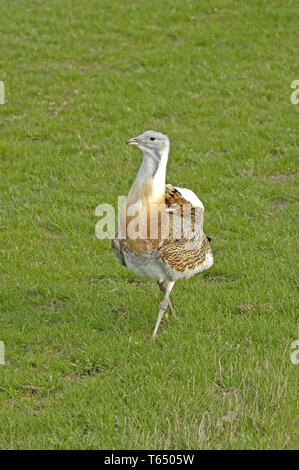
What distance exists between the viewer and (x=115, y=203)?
37.5 ft

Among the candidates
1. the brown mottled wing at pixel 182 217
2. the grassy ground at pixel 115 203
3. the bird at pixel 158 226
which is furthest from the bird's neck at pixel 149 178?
the grassy ground at pixel 115 203

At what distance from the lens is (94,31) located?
17.6 m

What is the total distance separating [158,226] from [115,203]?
12.4 feet

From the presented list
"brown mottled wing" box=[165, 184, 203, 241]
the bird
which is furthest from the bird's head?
"brown mottled wing" box=[165, 184, 203, 241]

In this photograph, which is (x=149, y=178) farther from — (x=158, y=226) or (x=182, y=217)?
(x=182, y=217)

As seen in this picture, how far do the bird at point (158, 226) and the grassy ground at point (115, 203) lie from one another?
0.77 meters

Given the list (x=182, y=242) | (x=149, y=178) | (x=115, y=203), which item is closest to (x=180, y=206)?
(x=182, y=242)

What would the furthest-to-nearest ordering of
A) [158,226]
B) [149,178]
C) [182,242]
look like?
[182,242], [158,226], [149,178]

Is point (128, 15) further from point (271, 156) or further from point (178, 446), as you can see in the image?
point (178, 446)

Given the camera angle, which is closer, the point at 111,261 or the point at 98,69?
the point at 111,261

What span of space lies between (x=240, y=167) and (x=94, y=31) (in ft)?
22.4

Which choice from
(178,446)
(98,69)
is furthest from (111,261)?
(98,69)

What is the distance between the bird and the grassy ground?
2.53 feet

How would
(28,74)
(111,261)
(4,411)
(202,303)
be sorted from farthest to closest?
(28,74), (111,261), (202,303), (4,411)
